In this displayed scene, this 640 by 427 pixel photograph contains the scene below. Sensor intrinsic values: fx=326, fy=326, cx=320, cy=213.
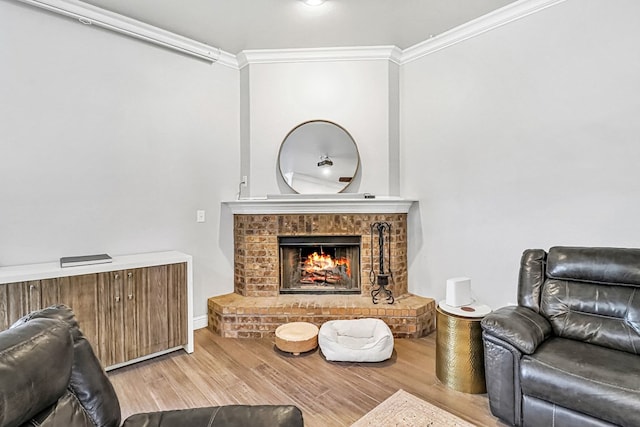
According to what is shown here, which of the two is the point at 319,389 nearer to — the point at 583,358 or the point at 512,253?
the point at 583,358

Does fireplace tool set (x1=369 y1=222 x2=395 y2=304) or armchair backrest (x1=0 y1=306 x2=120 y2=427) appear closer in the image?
armchair backrest (x1=0 y1=306 x2=120 y2=427)

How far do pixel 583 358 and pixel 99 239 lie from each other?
3.41 m

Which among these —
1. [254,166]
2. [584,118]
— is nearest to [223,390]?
[254,166]

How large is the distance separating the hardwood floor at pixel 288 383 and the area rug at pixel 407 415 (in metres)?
0.06

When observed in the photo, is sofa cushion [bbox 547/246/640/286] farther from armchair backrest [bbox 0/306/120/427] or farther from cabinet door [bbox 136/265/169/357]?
cabinet door [bbox 136/265/169/357]

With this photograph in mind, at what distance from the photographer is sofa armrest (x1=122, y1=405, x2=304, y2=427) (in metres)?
1.17

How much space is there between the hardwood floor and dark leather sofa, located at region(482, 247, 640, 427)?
0.31 meters

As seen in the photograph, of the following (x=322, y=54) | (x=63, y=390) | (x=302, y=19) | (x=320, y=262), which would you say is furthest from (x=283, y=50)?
(x=63, y=390)

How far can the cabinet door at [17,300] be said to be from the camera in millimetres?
2006

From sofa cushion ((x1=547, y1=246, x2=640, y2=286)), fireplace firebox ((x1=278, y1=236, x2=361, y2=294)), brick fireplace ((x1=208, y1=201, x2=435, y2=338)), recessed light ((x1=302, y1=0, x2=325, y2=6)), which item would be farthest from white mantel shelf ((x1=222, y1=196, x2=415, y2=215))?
recessed light ((x1=302, y1=0, x2=325, y2=6))

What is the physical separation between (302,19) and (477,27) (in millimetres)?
1555

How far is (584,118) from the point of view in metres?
2.40

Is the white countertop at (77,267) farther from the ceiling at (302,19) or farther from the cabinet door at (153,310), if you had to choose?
the ceiling at (302,19)

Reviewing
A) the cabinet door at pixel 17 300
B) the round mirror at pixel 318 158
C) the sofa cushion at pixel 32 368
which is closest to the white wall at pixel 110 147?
the cabinet door at pixel 17 300
